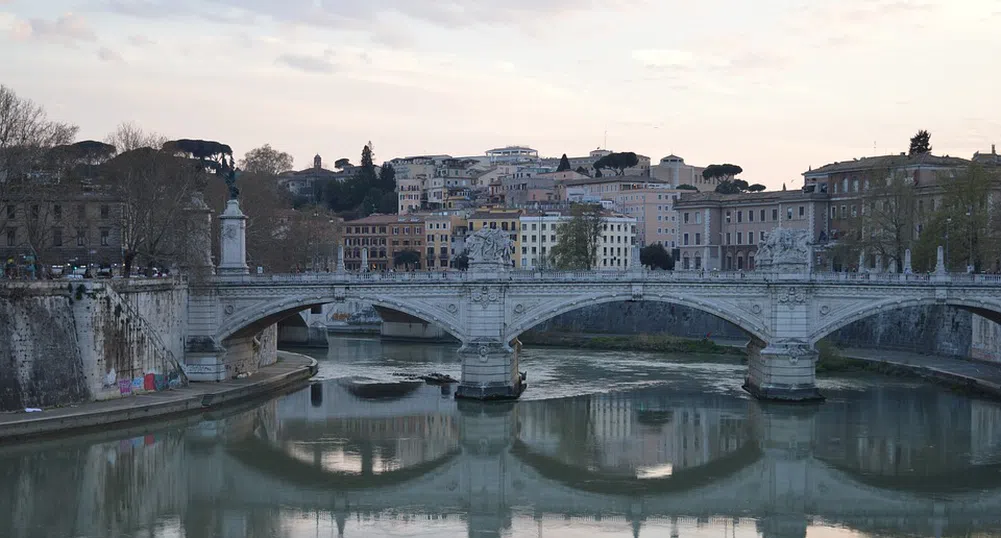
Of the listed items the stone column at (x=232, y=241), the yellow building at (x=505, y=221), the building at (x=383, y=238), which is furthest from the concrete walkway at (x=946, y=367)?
the building at (x=383, y=238)

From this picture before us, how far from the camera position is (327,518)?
23.6 meters

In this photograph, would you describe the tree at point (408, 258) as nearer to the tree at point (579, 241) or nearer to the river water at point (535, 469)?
the tree at point (579, 241)

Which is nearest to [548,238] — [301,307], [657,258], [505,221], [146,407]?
[505,221]

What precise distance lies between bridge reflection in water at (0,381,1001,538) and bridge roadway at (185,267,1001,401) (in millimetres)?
1478

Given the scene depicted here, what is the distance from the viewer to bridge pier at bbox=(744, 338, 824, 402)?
34938mm

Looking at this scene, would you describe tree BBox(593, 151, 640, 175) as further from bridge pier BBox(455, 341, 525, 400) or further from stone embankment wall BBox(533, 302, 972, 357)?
bridge pier BBox(455, 341, 525, 400)

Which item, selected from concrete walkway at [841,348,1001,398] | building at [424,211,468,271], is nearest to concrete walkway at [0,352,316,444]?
concrete walkway at [841,348,1001,398]

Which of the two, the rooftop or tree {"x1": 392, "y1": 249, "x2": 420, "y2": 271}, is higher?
the rooftop

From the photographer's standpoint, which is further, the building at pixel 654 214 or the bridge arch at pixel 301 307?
the building at pixel 654 214

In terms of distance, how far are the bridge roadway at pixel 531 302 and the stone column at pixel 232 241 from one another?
0.44m

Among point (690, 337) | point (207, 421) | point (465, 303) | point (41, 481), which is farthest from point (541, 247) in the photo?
point (41, 481)

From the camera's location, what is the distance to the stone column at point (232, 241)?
36875 mm

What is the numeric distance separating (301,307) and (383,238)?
46.0 m

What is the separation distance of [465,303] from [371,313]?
97.0 ft
